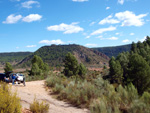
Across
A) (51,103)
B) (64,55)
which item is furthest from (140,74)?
(64,55)

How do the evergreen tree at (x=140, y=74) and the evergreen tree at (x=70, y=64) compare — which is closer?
the evergreen tree at (x=140, y=74)

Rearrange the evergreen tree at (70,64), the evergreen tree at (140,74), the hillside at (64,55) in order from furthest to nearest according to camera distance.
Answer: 1. the hillside at (64,55)
2. the evergreen tree at (70,64)
3. the evergreen tree at (140,74)

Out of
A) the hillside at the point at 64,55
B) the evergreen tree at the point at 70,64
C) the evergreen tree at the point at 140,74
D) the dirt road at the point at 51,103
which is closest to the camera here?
the dirt road at the point at 51,103

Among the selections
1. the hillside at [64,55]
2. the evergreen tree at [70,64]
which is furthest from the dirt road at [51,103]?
the hillside at [64,55]

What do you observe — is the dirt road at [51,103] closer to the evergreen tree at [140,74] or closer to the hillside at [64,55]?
the evergreen tree at [140,74]

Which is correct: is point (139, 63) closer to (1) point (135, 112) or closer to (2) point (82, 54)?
(1) point (135, 112)

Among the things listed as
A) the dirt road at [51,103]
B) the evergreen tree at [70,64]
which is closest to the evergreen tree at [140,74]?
the evergreen tree at [70,64]

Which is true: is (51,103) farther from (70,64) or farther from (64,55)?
(64,55)

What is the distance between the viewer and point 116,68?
4097 cm

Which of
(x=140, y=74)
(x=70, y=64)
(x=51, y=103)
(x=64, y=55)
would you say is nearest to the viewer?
(x=51, y=103)

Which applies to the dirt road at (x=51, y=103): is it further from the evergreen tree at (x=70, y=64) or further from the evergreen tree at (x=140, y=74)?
the evergreen tree at (x=70, y=64)

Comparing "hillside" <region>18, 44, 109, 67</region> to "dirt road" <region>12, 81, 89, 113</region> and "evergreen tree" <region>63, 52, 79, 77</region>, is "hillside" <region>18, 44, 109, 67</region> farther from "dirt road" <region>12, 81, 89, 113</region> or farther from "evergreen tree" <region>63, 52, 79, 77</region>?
"dirt road" <region>12, 81, 89, 113</region>

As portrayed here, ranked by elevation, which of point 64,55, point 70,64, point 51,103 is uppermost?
point 64,55

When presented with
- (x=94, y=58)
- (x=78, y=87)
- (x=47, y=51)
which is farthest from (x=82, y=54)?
(x=78, y=87)
